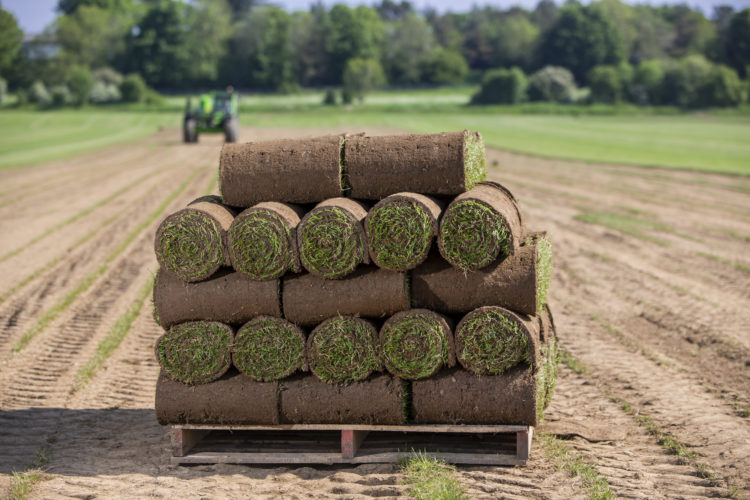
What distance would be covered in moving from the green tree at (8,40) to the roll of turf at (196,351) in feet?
358

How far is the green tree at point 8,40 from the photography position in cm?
10419

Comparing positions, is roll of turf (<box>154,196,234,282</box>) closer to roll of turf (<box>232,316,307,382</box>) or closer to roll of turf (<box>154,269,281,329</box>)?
roll of turf (<box>154,269,281,329</box>)

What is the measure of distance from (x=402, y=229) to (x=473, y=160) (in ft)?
4.04

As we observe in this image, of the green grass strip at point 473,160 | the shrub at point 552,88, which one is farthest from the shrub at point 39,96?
the green grass strip at point 473,160

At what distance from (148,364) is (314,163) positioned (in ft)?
14.1

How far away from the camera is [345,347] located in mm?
7309

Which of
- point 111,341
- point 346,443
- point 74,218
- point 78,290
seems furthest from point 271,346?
point 74,218

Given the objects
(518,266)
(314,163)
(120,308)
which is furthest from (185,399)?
(120,308)

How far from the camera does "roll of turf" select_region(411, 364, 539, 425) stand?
23.5 ft

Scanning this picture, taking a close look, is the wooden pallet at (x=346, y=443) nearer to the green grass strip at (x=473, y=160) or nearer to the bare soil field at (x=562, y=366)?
the bare soil field at (x=562, y=366)

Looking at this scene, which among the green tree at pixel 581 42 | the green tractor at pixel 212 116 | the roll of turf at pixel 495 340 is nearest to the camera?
the roll of turf at pixel 495 340

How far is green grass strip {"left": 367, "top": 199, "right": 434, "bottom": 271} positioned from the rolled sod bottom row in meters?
1.13

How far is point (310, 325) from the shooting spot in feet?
24.8

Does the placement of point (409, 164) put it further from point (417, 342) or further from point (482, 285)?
point (417, 342)
